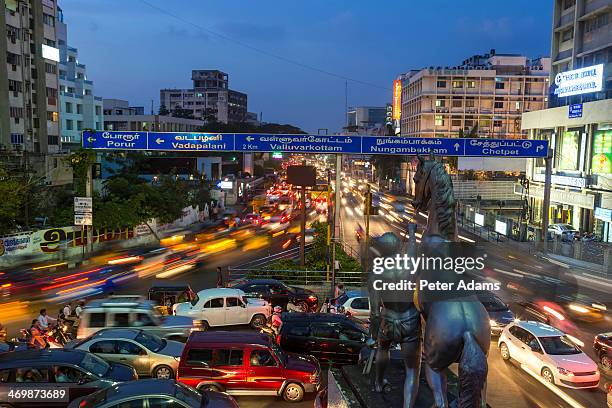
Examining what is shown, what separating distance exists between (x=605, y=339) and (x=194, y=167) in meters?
55.0

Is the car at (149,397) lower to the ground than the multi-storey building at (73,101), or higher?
lower

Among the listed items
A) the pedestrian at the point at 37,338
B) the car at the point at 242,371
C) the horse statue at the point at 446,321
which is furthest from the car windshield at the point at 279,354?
the pedestrian at the point at 37,338

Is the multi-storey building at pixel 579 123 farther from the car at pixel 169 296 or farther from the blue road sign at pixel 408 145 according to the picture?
the car at pixel 169 296

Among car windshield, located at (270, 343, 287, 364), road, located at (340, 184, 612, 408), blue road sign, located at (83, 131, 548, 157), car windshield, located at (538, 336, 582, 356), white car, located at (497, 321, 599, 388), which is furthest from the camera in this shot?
blue road sign, located at (83, 131, 548, 157)

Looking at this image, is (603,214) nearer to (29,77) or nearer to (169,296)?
(169,296)

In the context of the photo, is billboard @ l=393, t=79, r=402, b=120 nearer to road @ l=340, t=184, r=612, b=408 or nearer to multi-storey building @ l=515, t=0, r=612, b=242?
multi-storey building @ l=515, t=0, r=612, b=242

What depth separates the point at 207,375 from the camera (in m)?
12.1

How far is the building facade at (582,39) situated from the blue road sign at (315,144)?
16200 mm

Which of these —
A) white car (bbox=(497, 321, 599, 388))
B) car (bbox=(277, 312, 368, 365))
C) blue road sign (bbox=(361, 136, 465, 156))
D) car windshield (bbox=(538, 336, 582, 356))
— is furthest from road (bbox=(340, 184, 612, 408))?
blue road sign (bbox=(361, 136, 465, 156))

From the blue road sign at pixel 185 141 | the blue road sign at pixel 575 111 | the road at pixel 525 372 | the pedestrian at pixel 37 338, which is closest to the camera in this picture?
the road at pixel 525 372

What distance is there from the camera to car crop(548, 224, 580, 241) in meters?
39.5

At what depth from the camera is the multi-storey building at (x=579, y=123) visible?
39812 mm

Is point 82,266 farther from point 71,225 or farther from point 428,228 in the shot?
point 428,228

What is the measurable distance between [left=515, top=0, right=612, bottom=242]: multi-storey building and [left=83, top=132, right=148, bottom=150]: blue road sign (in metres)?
31.8
